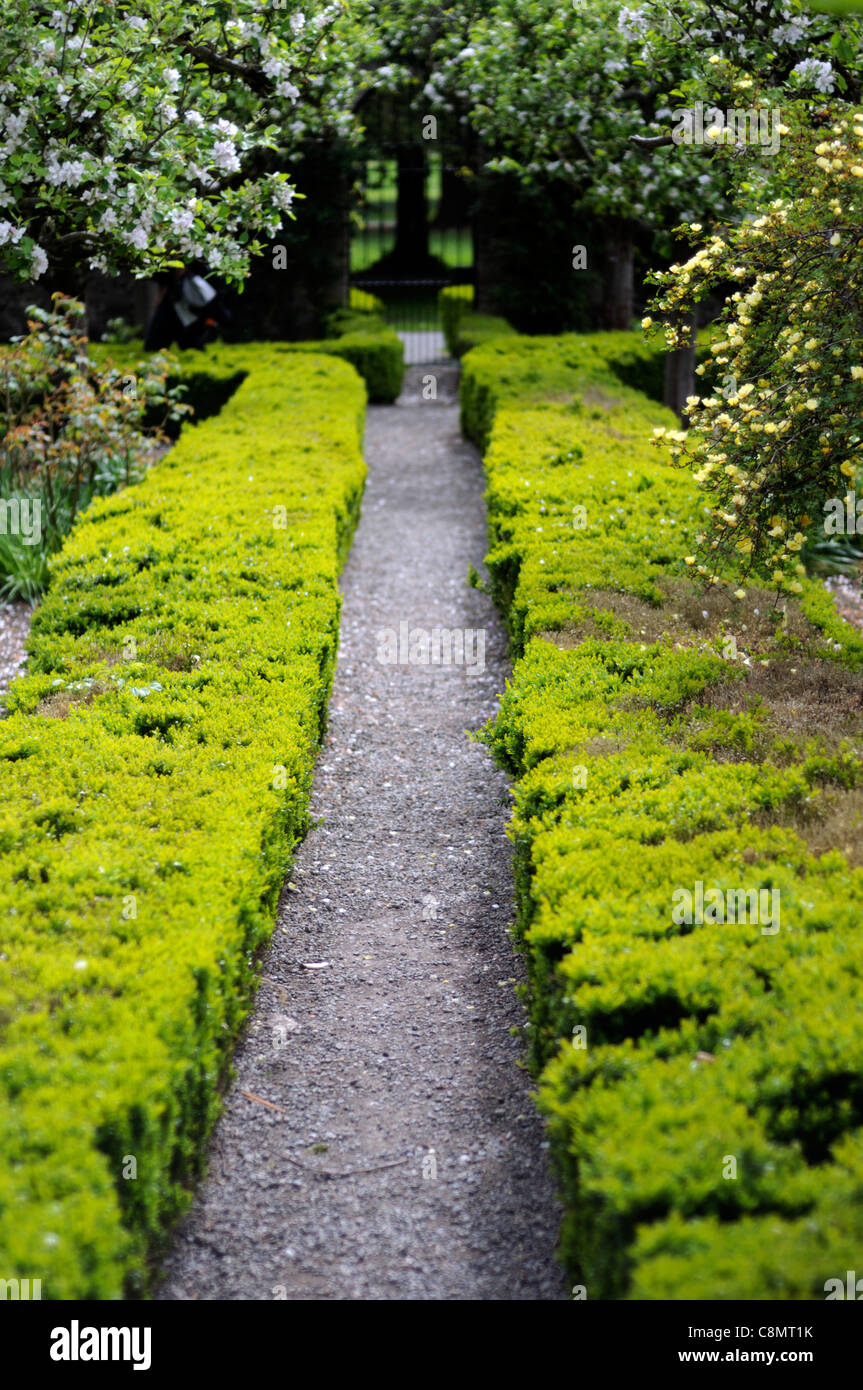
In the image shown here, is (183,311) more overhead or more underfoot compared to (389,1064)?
more overhead

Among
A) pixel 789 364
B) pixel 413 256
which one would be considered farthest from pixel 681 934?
pixel 413 256

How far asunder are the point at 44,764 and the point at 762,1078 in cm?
287

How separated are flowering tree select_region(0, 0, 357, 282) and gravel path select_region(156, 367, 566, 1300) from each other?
9.52 ft

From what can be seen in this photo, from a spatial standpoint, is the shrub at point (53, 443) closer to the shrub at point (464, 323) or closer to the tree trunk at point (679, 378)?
the tree trunk at point (679, 378)

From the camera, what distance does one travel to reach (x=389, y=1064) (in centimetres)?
421

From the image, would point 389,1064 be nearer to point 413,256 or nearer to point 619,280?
point 619,280

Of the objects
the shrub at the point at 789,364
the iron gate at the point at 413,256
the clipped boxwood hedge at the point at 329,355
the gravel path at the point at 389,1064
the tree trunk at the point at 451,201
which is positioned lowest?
the gravel path at the point at 389,1064

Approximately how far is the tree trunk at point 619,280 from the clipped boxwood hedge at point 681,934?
917 centimetres

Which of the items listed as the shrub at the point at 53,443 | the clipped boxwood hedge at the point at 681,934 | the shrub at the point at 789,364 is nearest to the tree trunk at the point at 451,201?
the shrub at the point at 53,443

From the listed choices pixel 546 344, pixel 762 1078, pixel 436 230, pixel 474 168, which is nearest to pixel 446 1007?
pixel 762 1078

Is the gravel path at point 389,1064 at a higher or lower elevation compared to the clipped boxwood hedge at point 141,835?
lower

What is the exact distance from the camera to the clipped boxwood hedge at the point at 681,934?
251 centimetres

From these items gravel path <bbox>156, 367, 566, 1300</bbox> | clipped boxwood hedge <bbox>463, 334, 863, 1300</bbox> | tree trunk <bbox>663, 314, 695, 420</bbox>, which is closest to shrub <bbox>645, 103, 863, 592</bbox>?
clipped boxwood hedge <bbox>463, 334, 863, 1300</bbox>

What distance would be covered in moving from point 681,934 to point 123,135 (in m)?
4.97
